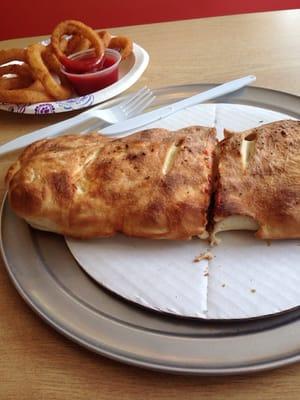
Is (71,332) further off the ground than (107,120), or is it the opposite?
(107,120)

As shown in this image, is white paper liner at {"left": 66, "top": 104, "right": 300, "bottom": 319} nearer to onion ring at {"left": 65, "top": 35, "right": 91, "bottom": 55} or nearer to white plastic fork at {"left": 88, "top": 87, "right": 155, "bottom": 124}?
white plastic fork at {"left": 88, "top": 87, "right": 155, "bottom": 124}

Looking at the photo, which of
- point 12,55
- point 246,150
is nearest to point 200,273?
point 246,150

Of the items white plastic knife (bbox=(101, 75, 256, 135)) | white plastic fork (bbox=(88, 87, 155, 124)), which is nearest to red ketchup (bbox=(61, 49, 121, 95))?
white plastic fork (bbox=(88, 87, 155, 124))

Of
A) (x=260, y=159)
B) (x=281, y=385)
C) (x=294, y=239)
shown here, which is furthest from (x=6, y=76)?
(x=281, y=385)

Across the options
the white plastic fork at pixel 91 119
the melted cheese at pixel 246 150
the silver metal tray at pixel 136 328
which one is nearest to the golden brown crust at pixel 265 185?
the melted cheese at pixel 246 150

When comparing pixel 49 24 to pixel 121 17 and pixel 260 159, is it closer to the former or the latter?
pixel 121 17

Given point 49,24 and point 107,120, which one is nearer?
point 107,120

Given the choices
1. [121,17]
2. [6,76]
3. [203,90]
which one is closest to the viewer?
[203,90]

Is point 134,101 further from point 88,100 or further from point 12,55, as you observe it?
point 12,55
